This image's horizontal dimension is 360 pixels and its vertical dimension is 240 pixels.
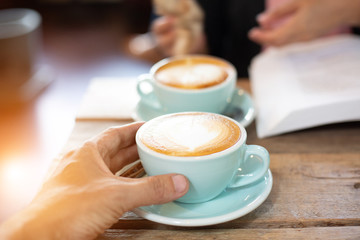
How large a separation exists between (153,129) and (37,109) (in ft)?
5.44

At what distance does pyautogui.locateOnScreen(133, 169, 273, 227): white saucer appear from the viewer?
49 cm

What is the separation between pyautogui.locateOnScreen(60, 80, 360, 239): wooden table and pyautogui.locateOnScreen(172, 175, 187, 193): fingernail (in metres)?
0.06

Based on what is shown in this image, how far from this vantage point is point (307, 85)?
778mm

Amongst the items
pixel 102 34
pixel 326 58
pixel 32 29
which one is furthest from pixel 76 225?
pixel 102 34

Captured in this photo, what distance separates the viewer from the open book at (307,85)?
0.71 m

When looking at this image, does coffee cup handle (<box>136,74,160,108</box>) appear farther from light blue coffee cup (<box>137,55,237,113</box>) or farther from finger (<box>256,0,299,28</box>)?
finger (<box>256,0,299,28</box>)

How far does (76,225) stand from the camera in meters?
0.45

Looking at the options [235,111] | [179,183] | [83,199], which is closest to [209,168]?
[179,183]

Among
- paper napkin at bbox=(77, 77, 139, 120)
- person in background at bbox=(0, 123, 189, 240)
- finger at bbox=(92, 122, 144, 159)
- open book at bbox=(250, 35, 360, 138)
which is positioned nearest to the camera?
person in background at bbox=(0, 123, 189, 240)

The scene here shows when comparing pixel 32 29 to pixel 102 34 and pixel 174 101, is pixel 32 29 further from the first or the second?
pixel 174 101

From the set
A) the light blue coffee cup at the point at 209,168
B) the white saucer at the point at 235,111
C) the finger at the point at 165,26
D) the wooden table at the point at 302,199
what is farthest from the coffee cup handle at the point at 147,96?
the finger at the point at 165,26

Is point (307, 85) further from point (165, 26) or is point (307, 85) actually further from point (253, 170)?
point (165, 26)

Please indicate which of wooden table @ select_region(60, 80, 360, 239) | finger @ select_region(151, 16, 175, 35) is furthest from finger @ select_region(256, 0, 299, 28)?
finger @ select_region(151, 16, 175, 35)

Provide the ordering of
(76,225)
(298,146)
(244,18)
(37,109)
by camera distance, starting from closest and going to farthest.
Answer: (76,225), (298,146), (244,18), (37,109)
